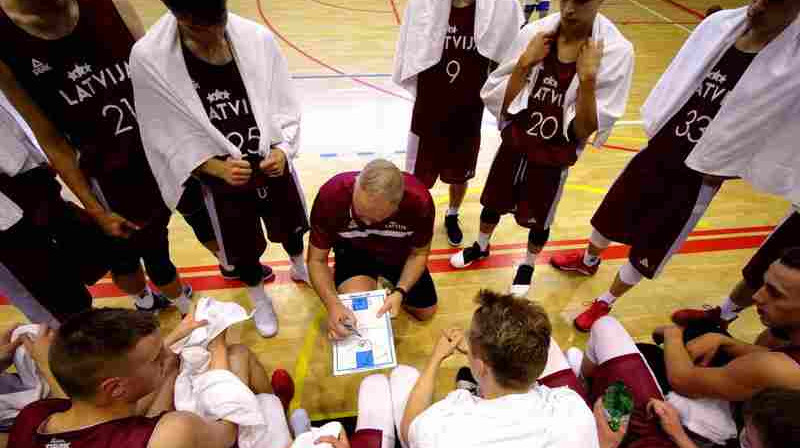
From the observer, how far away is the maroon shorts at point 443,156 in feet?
9.45

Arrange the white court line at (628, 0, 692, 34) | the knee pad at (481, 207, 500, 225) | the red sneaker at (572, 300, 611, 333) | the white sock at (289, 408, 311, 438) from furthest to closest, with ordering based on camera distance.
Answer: the white court line at (628, 0, 692, 34), the knee pad at (481, 207, 500, 225), the red sneaker at (572, 300, 611, 333), the white sock at (289, 408, 311, 438)

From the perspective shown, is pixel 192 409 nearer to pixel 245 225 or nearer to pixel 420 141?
pixel 245 225

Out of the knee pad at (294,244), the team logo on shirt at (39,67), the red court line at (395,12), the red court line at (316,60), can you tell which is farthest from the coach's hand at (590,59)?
the red court line at (395,12)

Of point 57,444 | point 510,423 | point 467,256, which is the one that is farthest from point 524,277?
point 57,444

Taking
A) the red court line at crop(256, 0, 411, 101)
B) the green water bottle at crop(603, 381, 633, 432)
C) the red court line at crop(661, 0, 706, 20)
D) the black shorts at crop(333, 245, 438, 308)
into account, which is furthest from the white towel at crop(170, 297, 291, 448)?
the red court line at crop(661, 0, 706, 20)

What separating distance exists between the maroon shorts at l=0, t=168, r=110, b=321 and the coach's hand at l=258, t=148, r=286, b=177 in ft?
2.98

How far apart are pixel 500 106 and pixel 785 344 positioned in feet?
5.27

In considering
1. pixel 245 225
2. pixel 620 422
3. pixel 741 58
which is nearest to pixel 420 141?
pixel 245 225

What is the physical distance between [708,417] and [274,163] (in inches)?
82.2

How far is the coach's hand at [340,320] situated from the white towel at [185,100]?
790 mm

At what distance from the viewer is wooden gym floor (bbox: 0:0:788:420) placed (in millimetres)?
2727

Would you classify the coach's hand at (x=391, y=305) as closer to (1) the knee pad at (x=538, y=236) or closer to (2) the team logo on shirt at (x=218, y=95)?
(1) the knee pad at (x=538, y=236)

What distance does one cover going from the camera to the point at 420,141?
2.93 meters

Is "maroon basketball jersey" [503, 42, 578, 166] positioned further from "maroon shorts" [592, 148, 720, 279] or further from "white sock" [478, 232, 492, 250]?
"white sock" [478, 232, 492, 250]
